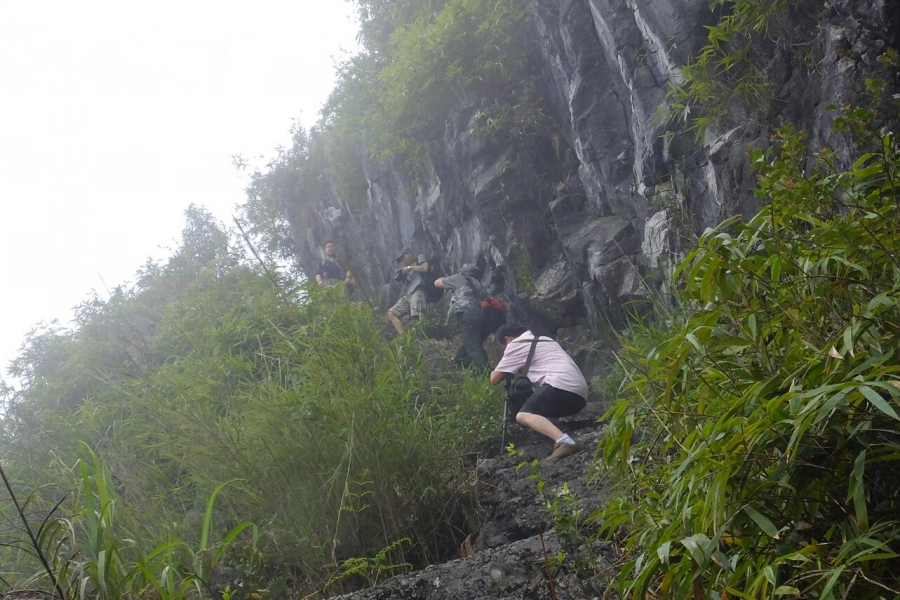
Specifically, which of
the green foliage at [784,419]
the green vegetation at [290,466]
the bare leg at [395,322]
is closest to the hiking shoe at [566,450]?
the green vegetation at [290,466]

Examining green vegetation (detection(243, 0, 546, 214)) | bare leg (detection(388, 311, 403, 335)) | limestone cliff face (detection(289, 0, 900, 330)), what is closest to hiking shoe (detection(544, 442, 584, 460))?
limestone cliff face (detection(289, 0, 900, 330))

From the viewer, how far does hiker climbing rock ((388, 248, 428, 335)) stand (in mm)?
10281

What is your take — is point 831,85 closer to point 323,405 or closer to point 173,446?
point 323,405

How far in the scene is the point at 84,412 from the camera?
6.76 meters

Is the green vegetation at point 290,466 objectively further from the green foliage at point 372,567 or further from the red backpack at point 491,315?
the red backpack at point 491,315

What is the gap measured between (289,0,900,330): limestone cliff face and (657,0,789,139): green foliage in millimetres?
115

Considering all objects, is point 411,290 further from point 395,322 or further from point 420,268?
point 395,322

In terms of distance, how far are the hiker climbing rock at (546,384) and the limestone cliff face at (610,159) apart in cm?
95

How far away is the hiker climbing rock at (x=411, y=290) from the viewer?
10281 millimetres

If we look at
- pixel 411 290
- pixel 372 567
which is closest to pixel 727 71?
pixel 372 567

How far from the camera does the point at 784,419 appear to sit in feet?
5.35

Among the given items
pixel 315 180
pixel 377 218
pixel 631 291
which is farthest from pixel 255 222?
pixel 631 291

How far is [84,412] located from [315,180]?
32.5ft

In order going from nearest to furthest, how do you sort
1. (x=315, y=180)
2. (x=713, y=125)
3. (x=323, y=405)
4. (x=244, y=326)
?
(x=323, y=405) < (x=713, y=125) < (x=244, y=326) < (x=315, y=180)
